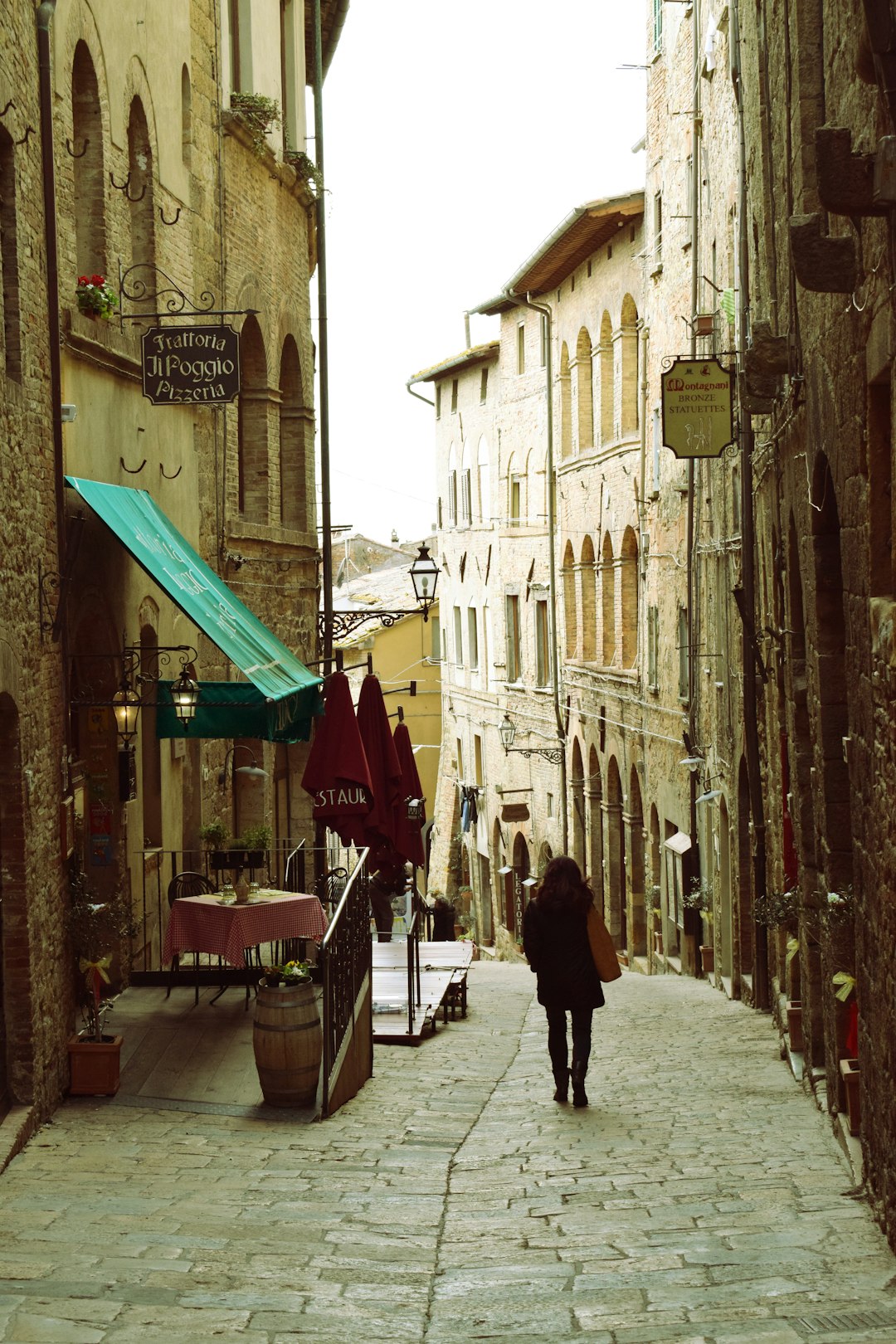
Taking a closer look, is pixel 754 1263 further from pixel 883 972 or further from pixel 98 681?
pixel 98 681

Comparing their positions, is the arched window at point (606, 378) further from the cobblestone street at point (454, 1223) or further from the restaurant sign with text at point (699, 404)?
the cobblestone street at point (454, 1223)

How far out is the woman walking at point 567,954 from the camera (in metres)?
9.97

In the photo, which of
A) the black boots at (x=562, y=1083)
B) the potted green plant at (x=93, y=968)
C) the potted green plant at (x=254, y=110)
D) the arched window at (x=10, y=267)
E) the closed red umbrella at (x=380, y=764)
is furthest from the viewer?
the potted green plant at (x=254, y=110)

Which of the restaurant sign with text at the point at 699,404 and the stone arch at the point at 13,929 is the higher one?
the restaurant sign with text at the point at 699,404

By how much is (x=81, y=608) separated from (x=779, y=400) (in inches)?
192

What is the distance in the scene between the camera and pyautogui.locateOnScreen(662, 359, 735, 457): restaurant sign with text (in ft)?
49.6

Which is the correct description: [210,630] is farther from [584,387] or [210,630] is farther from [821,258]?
[584,387]

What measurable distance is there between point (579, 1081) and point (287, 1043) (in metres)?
1.79

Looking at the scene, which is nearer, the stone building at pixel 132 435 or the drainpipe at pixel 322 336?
the stone building at pixel 132 435

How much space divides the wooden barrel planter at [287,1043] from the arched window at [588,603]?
21.7 m

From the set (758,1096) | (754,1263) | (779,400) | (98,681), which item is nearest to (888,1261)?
(754,1263)

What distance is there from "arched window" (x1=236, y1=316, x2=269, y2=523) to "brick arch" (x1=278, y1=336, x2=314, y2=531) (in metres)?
1.18

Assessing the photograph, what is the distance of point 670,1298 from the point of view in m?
5.77

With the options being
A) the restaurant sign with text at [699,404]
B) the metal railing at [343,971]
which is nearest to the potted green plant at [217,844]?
the metal railing at [343,971]
